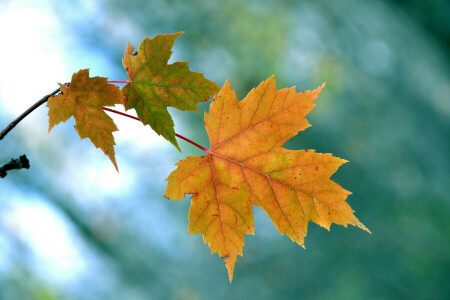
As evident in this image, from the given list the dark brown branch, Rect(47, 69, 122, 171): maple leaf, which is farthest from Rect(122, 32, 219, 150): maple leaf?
the dark brown branch

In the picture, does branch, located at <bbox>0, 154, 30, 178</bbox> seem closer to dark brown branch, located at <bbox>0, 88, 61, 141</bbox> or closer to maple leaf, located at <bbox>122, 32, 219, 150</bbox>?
dark brown branch, located at <bbox>0, 88, 61, 141</bbox>

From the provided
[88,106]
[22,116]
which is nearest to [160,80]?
[88,106]

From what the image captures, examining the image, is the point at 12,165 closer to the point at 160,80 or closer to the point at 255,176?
the point at 160,80

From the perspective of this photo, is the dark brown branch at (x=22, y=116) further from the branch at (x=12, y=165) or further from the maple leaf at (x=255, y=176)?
the maple leaf at (x=255, y=176)

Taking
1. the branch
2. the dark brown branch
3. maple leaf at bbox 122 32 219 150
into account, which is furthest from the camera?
maple leaf at bbox 122 32 219 150

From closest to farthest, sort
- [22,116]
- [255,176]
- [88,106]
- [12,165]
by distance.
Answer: [22,116] → [12,165] → [88,106] → [255,176]

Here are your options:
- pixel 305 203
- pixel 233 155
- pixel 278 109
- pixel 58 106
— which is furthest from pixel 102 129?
pixel 305 203

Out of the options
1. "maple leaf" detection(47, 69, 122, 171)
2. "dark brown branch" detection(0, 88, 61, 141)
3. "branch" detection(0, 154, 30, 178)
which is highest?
"maple leaf" detection(47, 69, 122, 171)
